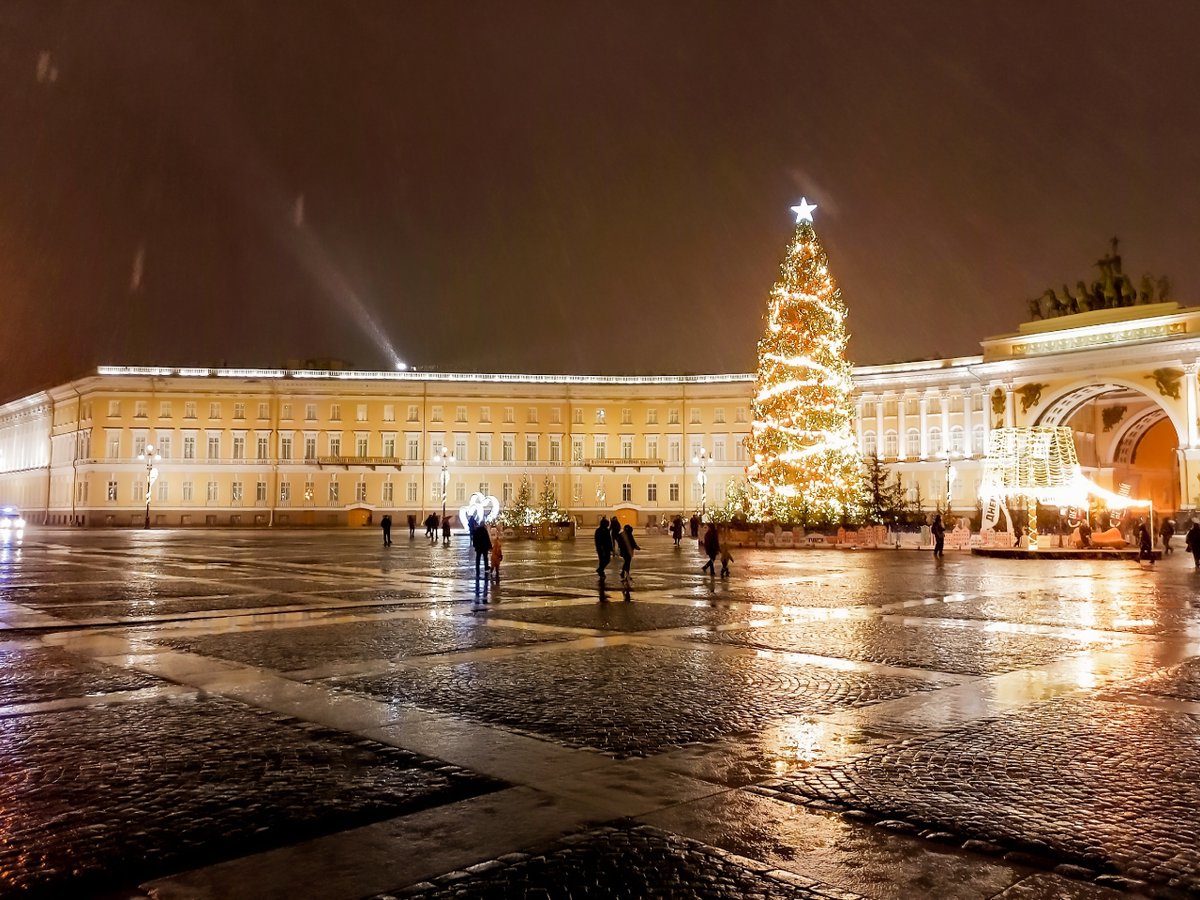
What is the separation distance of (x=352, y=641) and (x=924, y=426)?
68.9 meters

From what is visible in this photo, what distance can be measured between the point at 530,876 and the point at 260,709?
13.2ft

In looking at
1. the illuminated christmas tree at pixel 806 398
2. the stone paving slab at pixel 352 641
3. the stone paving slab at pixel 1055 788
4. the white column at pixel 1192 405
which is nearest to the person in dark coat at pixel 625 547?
the stone paving slab at pixel 352 641

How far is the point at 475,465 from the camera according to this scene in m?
73.5

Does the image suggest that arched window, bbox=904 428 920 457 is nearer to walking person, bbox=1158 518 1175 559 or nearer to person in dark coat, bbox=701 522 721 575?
walking person, bbox=1158 518 1175 559

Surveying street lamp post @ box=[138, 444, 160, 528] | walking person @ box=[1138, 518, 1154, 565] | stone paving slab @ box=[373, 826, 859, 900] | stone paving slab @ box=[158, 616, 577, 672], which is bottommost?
stone paving slab @ box=[373, 826, 859, 900]

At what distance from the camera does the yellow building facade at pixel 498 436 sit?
229 feet

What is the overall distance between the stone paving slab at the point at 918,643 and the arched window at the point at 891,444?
64.7 metres

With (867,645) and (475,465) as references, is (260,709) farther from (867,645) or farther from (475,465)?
(475,465)

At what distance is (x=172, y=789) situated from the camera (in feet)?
18.0

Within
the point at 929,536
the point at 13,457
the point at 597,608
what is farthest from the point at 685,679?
the point at 13,457

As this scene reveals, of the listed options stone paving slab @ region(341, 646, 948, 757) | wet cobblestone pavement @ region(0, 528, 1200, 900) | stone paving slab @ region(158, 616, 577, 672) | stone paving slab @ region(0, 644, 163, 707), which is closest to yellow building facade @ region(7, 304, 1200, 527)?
stone paving slab @ region(158, 616, 577, 672)

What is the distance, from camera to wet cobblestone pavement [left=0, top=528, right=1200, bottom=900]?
14.3ft

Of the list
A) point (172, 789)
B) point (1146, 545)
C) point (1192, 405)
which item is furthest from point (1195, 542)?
point (1192, 405)

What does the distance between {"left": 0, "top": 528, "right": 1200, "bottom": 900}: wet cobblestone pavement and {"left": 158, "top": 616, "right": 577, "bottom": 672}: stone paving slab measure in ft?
0.24
